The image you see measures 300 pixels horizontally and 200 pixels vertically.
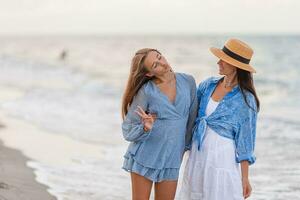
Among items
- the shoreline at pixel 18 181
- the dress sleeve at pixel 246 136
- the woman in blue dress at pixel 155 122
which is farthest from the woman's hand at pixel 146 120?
the shoreline at pixel 18 181

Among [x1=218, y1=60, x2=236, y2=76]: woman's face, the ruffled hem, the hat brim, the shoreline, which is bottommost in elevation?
the shoreline

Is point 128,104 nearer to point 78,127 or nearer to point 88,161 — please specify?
point 88,161

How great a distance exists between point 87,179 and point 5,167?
1.04 meters

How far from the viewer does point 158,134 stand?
4.41 m

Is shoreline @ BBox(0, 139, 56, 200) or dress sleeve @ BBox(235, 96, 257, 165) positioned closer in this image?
dress sleeve @ BBox(235, 96, 257, 165)

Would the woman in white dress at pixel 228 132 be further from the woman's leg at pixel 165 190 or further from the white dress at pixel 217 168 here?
the woman's leg at pixel 165 190

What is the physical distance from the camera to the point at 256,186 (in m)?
7.75

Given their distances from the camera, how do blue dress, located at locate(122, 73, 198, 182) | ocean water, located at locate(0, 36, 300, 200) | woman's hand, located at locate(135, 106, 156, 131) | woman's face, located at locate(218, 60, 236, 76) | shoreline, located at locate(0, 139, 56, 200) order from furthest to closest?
ocean water, located at locate(0, 36, 300, 200)
shoreline, located at locate(0, 139, 56, 200)
woman's face, located at locate(218, 60, 236, 76)
blue dress, located at locate(122, 73, 198, 182)
woman's hand, located at locate(135, 106, 156, 131)

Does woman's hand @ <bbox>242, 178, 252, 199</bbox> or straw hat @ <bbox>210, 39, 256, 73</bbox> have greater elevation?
straw hat @ <bbox>210, 39, 256, 73</bbox>

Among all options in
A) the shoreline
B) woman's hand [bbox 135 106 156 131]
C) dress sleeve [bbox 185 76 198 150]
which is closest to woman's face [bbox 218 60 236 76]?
dress sleeve [bbox 185 76 198 150]

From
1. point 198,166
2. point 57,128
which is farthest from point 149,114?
point 57,128

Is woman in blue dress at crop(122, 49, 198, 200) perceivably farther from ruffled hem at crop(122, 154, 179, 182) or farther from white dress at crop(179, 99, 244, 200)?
white dress at crop(179, 99, 244, 200)

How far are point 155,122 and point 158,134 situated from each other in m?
0.09

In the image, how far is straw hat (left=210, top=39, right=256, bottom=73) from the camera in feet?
14.6
